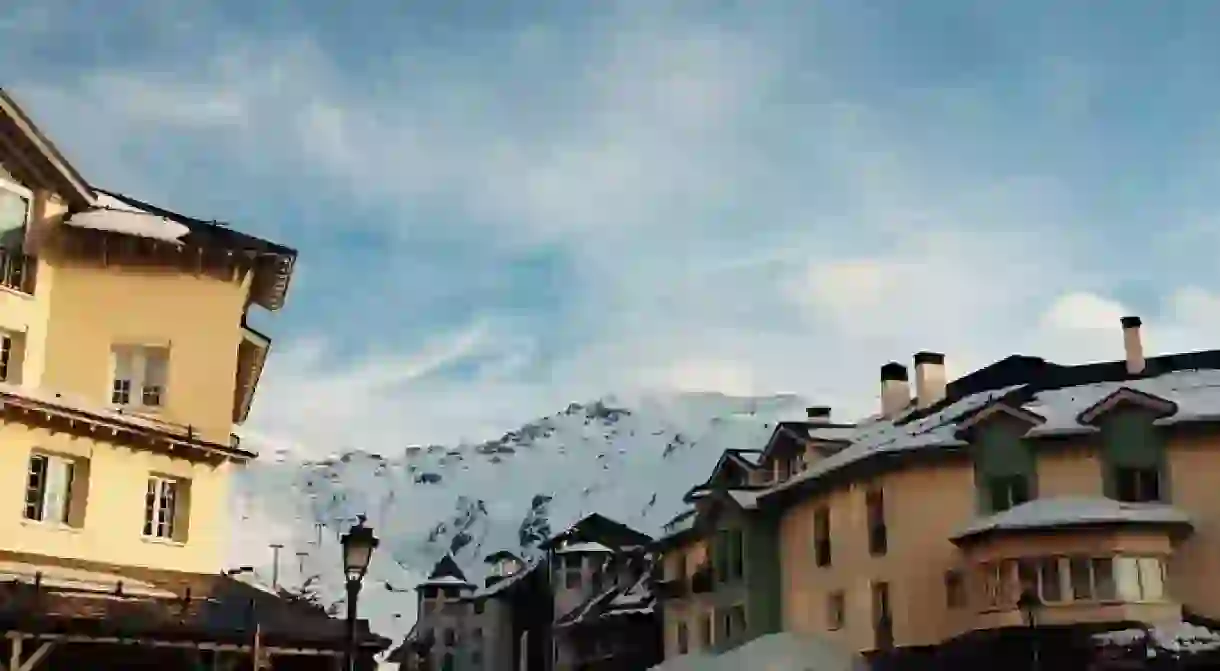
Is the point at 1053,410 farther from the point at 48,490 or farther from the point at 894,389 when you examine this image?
the point at 48,490

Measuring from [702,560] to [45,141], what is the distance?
34395mm

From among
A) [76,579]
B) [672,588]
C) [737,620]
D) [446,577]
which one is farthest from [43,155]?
[446,577]

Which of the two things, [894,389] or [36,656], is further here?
[894,389]

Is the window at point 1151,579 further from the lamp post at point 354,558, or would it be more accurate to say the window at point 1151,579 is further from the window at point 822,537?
the lamp post at point 354,558

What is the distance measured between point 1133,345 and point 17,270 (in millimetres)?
33984

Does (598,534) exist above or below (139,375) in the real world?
below

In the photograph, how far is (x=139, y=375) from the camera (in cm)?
2889

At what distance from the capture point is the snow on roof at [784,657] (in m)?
42.5

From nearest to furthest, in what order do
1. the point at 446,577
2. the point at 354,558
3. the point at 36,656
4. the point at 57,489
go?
the point at 354,558 < the point at 36,656 < the point at 57,489 < the point at 446,577

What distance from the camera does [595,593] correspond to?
8000cm

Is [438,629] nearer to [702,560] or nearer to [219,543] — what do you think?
[702,560]

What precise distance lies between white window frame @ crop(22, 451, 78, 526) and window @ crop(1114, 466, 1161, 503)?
91.3 feet

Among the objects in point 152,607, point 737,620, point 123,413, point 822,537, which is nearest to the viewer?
point 152,607

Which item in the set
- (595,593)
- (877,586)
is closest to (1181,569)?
(877,586)
